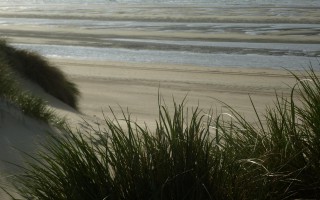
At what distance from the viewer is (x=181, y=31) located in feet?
95.2

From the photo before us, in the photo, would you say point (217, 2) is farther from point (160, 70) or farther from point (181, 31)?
point (160, 70)

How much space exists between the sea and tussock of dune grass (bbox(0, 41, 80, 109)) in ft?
12.1

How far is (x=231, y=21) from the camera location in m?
32.4

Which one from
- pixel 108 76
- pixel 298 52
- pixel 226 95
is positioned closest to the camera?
pixel 226 95

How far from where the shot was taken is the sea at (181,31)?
21.6 metres

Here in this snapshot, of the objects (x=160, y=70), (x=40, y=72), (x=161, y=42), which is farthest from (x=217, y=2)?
(x=40, y=72)

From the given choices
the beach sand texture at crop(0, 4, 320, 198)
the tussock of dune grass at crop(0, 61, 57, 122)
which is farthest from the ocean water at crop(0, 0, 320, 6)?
the tussock of dune grass at crop(0, 61, 57, 122)

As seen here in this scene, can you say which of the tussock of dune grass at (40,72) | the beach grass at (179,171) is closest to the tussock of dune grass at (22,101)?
the tussock of dune grass at (40,72)

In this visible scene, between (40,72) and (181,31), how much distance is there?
732 inches

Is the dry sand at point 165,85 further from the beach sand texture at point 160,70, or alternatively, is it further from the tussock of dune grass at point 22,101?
the tussock of dune grass at point 22,101

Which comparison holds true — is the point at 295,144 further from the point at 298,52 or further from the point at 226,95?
the point at 298,52

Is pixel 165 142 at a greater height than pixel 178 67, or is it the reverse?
pixel 165 142

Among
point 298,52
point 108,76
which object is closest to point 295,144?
point 108,76

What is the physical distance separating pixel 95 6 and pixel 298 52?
983 inches
